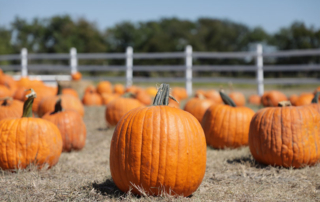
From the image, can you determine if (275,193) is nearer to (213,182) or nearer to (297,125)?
(213,182)

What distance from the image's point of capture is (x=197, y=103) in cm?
601

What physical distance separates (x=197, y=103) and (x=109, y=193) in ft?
11.8

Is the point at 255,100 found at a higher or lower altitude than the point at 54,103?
lower

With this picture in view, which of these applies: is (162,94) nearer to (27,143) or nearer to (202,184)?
(202,184)

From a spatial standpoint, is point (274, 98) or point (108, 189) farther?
A: point (274, 98)

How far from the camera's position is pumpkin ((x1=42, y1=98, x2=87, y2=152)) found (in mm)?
4453

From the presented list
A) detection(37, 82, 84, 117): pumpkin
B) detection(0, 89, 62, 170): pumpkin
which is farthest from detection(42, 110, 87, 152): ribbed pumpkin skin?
detection(37, 82, 84, 117): pumpkin

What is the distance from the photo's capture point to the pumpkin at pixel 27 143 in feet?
10.9

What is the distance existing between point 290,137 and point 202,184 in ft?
3.90

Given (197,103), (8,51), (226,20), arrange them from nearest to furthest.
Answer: (197,103) < (8,51) < (226,20)

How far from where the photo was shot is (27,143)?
3398mm

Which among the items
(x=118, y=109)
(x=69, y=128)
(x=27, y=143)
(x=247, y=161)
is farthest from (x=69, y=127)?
Result: (x=247, y=161)

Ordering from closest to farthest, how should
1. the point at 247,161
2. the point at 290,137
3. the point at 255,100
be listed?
the point at 290,137
the point at 247,161
the point at 255,100

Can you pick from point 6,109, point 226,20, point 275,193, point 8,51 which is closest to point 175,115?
point 275,193
